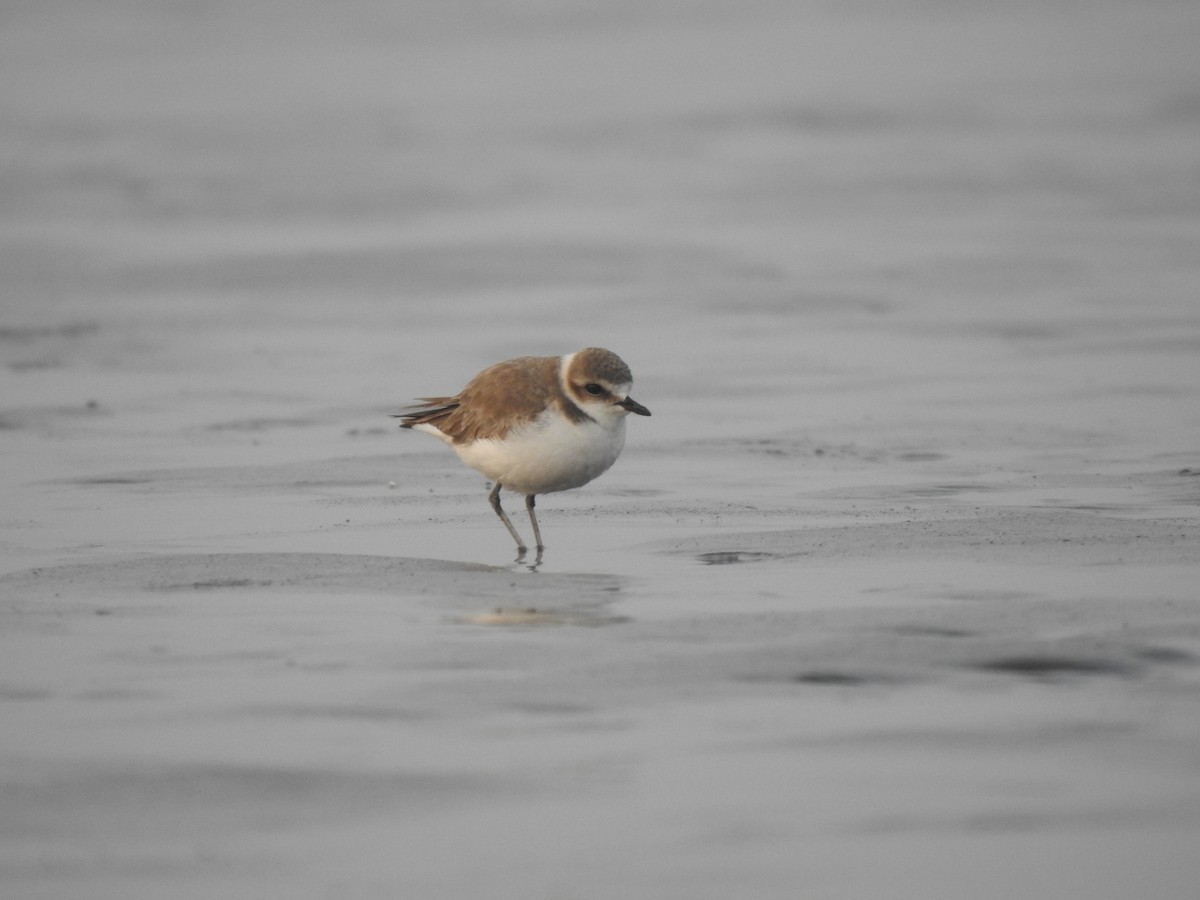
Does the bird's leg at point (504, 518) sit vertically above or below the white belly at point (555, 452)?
below

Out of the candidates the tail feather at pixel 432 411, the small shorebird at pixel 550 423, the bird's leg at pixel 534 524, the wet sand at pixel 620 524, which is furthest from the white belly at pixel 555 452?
the tail feather at pixel 432 411

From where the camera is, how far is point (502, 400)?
814 cm

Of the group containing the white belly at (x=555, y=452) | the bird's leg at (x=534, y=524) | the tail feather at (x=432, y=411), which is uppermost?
the tail feather at (x=432, y=411)

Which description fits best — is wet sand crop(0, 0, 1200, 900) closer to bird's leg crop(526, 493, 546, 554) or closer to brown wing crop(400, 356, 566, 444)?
bird's leg crop(526, 493, 546, 554)

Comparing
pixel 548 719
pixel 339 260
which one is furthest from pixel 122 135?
pixel 548 719

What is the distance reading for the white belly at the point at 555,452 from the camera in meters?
7.86

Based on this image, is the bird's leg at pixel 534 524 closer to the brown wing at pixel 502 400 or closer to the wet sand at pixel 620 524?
the wet sand at pixel 620 524

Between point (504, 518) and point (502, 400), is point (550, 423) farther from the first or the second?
point (504, 518)

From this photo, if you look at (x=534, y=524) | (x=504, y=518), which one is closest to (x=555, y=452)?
(x=534, y=524)

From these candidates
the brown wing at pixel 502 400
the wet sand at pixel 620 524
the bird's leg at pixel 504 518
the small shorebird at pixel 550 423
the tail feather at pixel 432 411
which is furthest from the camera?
the tail feather at pixel 432 411

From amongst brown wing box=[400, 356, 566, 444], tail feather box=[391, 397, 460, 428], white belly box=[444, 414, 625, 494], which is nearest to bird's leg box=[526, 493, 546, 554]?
white belly box=[444, 414, 625, 494]

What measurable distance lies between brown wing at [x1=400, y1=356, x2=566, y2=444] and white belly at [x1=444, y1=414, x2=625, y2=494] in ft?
0.23

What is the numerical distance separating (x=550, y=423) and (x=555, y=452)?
0.43 ft

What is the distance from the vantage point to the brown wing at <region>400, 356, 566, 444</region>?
8008mm
